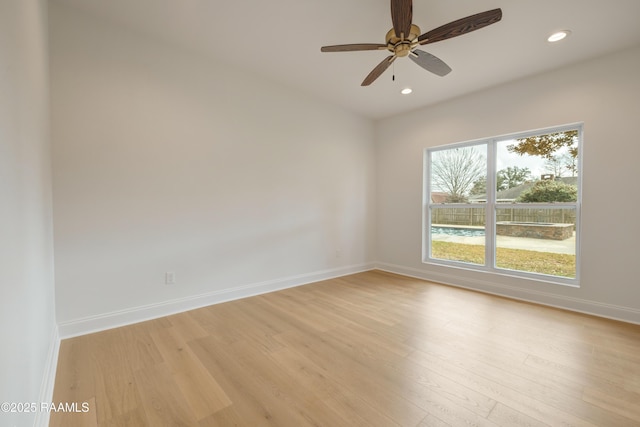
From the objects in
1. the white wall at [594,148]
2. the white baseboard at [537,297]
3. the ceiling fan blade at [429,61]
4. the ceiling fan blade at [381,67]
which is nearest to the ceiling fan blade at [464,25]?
the ceiling fan blade at [429,61]

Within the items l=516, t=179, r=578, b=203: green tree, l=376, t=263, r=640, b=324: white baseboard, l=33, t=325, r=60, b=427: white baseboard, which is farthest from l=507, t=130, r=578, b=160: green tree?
l=33, t=325, r=60, b=427: white baseboard

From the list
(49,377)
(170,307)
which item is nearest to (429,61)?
(170,307)

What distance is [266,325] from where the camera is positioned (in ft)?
8.30

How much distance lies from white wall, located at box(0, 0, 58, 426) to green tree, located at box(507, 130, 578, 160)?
4.54 meters

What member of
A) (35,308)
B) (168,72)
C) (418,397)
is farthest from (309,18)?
(418,397)

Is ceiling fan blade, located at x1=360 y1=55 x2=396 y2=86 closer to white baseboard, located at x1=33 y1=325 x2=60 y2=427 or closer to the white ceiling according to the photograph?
the white ceiling

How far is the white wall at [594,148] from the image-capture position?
2.64 meters

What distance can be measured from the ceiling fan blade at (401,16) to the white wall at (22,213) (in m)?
1.92

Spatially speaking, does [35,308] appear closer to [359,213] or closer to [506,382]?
[506,382]

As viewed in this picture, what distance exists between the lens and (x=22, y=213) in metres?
1.17

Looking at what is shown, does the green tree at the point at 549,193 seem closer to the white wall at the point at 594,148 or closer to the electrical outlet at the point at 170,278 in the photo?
the white wall at the point at 594,148

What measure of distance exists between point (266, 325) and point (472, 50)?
11.4 ft

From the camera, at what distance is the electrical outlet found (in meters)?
2.75

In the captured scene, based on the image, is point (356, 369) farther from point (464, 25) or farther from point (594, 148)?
point (594, 148)
